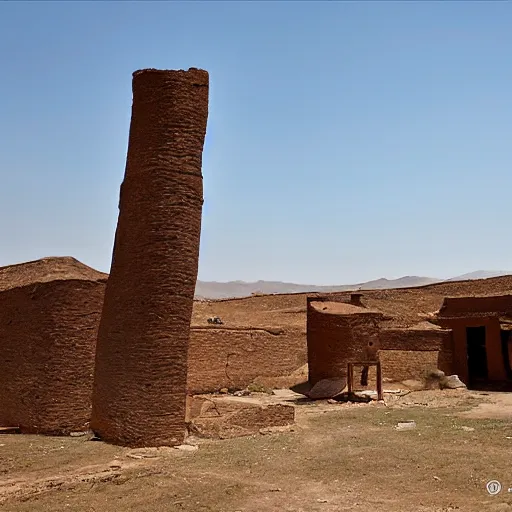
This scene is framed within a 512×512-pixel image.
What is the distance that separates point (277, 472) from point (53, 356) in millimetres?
4550

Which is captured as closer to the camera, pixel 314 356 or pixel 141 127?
pixel 141 127

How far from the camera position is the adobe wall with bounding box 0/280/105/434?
10.7 m

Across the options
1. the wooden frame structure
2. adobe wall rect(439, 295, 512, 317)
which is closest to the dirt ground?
the wooden frame structure

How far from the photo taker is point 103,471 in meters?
8.28

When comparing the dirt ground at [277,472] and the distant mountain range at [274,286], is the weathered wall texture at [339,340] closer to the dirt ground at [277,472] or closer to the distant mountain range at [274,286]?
the dirt ground at [277,472]

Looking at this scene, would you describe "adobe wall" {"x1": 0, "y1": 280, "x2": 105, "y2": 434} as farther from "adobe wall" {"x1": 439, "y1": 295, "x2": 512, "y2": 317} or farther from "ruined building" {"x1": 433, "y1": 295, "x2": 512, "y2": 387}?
"adobe wall" {"x1": 439, "y1": 295, "x2": 512, "y2": 317}

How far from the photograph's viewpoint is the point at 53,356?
421 inches

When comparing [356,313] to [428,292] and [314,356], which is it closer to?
[314,356]

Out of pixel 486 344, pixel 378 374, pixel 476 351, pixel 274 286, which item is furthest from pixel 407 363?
pixel 274 286

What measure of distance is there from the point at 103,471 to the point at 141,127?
216 inches

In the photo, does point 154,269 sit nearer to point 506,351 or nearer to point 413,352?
point 413,352

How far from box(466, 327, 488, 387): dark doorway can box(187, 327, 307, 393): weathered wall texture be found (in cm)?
621

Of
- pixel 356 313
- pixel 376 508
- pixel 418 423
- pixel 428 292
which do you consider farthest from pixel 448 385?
pixel 428 292

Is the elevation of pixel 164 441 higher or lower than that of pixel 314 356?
lower
